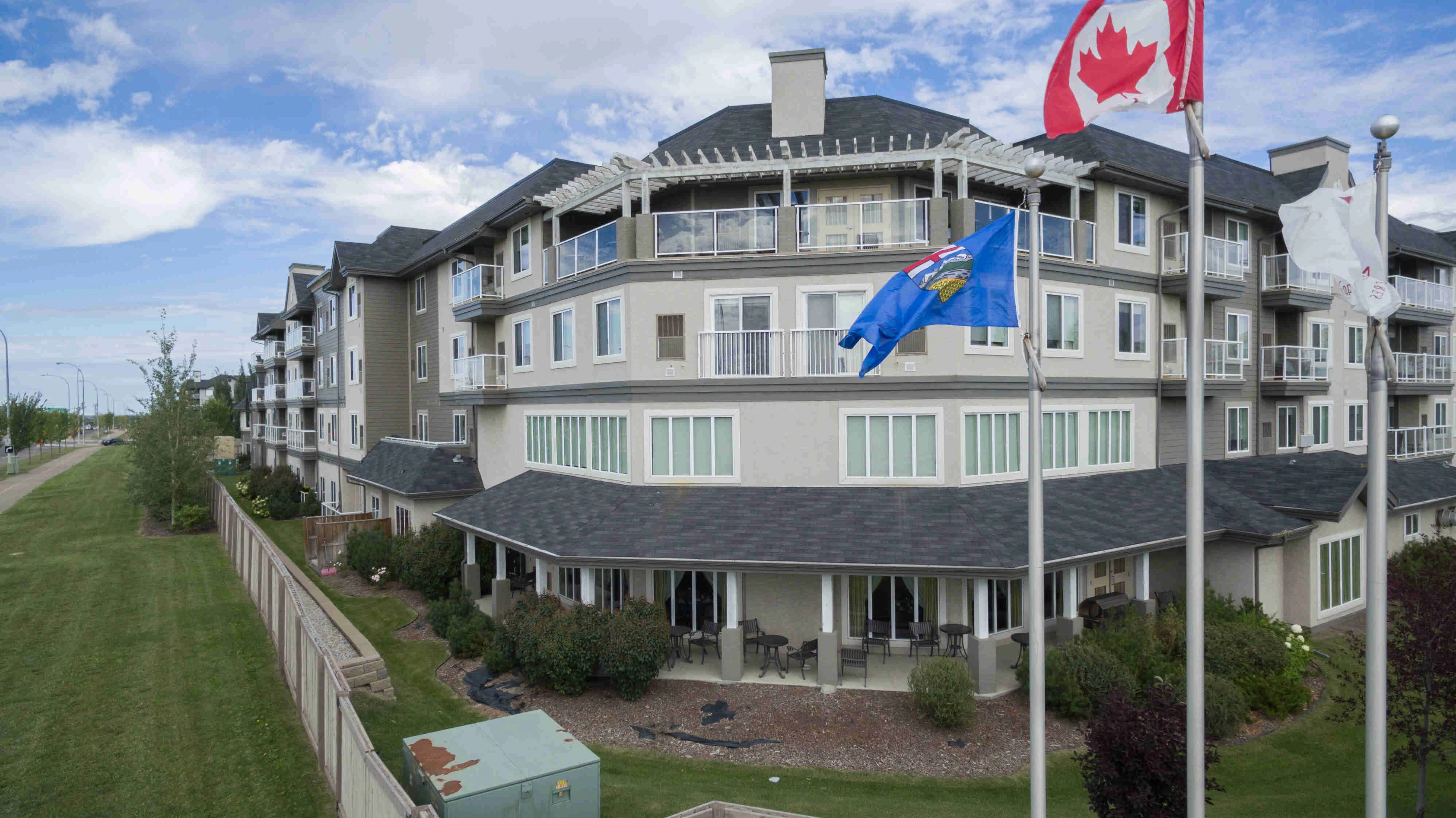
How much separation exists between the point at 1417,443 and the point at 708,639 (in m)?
31.2

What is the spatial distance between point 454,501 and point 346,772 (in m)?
17.1

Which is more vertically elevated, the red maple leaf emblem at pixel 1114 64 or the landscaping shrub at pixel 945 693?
the red maple leaf emblem at pixel 1114 64

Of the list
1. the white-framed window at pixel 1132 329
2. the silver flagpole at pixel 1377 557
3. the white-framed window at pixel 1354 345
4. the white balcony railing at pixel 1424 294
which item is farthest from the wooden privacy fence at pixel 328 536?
the white balcony railing at pixel 1424 294

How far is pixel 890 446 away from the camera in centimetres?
1755

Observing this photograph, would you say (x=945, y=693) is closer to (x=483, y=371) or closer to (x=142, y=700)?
(x=142, y=700)

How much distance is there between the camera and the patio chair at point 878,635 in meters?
17.1

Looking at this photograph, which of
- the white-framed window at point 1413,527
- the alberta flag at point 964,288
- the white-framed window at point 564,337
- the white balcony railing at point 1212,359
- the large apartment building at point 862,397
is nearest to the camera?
the alberta flag at point 964,288

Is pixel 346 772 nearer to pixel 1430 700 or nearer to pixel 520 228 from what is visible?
pixel 1430 700

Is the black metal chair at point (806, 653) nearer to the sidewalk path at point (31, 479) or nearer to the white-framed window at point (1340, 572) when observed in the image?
the white-framed window at point (1340, 572)

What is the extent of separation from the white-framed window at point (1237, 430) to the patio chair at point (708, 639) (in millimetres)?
17475

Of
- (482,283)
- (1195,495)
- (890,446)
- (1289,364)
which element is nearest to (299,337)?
(482,283)

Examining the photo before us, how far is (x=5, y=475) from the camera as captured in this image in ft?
186

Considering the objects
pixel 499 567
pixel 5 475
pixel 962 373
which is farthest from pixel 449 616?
pixel 5 475

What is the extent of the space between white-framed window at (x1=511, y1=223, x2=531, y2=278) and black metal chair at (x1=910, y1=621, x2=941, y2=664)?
50.6 ft
